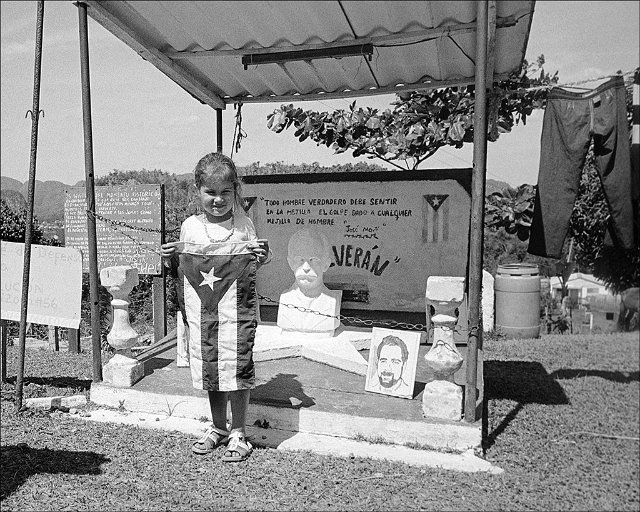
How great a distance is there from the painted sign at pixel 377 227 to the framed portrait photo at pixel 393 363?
81.9 inches

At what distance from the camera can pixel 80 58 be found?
4371mm

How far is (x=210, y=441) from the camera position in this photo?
12.1 ft

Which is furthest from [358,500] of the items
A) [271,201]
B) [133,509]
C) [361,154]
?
[361,154]

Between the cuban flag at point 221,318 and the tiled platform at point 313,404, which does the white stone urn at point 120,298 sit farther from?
the cuban flag at point 221,318

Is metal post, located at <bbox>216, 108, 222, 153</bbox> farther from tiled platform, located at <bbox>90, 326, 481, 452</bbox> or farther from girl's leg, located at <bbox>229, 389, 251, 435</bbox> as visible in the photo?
girl's leg, located at <bbox>229, 389, 251, 435</bbox>

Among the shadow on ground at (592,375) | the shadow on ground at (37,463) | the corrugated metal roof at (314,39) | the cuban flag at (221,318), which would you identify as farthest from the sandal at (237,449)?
the shadow on ground at (592,375)

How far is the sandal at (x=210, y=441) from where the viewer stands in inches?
143

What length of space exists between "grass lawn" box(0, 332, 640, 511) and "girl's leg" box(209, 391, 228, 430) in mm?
219

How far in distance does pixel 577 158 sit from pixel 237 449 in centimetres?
351

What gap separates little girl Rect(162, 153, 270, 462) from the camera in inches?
142

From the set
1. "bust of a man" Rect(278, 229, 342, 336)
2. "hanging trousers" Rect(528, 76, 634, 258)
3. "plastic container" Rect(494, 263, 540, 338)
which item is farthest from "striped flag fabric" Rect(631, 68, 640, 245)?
"plastic container" Rect(494, 263, 540, 338)

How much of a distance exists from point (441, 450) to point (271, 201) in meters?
4.07

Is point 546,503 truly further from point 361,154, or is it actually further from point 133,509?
point 361,154

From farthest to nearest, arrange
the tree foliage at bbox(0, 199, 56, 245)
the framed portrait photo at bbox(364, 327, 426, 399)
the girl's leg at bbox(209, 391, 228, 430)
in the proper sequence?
the tree foliage at bbox(0, 199, 56, 245) → the framed portrait photo at bbox(364, 327, 426, 399) → the girl's leg at bbox(209, 391, 228, 430)
